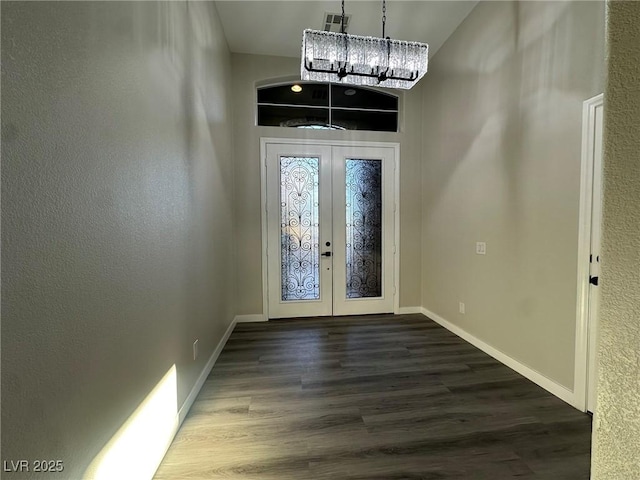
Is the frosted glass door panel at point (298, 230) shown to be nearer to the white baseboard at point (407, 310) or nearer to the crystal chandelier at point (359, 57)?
the white baseboard at point (407, 310)

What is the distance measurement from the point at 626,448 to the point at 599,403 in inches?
3.2

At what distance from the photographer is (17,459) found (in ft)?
2.57

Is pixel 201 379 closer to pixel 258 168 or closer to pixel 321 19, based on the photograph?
pixel 258 168

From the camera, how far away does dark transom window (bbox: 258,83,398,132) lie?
392 cm

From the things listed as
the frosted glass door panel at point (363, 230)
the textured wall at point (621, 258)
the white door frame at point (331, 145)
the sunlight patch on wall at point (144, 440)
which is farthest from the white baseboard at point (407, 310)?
the textured wall at point (621, 258)

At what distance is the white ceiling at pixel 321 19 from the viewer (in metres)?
2.88

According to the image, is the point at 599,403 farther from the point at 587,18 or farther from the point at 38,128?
the point at 587,18

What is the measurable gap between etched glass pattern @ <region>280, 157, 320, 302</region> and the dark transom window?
0.57m

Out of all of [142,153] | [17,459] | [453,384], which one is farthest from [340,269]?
[17,459]

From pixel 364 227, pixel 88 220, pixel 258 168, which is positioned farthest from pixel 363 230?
pixel 88 220

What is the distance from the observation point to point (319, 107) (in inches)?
157

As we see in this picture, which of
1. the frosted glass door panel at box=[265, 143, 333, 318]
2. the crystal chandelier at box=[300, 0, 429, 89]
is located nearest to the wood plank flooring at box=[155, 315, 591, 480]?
the frosted glass door panel at box=[265, 143, 333, 318]

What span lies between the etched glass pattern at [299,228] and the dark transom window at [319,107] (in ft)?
1.86

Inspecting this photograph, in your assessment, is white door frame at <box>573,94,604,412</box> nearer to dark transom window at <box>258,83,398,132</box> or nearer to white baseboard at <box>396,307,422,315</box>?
white baseboard at <box>396,307,422,315</box>
